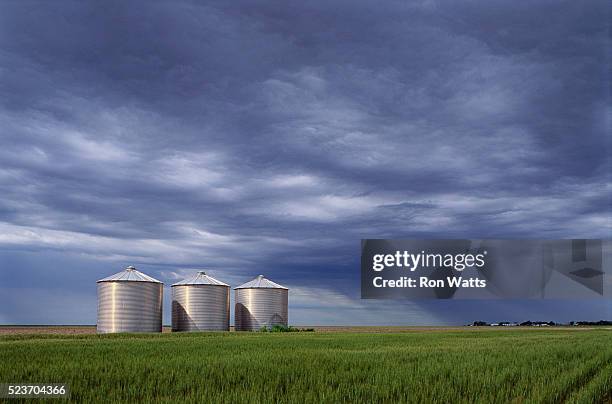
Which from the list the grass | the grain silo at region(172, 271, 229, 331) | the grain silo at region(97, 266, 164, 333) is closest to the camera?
the grass

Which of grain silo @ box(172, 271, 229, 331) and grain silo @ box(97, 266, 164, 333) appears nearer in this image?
grain silo @ box(97, 266, 164, 333)

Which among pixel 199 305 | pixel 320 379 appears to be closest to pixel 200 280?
pixel 199 305

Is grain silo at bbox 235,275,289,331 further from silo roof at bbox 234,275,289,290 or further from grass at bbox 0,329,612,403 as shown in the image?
grass at bbox 0,329,612,403

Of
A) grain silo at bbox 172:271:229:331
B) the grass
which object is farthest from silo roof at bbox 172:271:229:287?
the grass

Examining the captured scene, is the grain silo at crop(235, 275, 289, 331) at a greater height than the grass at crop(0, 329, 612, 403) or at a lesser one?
lesser

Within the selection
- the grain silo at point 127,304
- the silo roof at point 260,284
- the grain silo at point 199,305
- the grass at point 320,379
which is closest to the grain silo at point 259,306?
the silo roof at point 260,284

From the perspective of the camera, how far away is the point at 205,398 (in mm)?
13703

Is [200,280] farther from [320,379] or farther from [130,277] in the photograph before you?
[320,379]

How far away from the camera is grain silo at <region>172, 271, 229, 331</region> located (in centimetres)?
7281

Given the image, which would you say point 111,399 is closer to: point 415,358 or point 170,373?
point 170,373

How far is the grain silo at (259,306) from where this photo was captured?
78812 millimetres

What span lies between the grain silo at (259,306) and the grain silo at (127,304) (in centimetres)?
1412

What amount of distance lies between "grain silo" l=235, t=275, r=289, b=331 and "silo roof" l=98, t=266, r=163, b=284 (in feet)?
47.7

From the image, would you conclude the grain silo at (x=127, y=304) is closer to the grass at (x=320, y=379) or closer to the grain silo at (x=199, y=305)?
the grain silo at (x=199, y=305)
